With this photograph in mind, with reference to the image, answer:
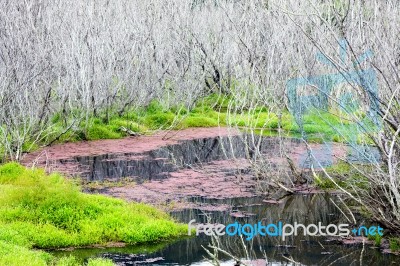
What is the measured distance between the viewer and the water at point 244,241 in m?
7.89

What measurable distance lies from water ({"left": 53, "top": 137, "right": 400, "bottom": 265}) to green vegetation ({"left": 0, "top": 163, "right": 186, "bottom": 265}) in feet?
0.81

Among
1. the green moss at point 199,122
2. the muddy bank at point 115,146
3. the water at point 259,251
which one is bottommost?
the water at point 259,251

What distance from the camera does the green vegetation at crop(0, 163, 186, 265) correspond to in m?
8.36

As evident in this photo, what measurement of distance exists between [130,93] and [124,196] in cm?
787

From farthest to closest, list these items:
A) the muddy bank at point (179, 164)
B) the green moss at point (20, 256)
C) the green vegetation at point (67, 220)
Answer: the muddy bank at point (179, 164)
the green vegetation at point (67, 220)
the green moss at point (20, 256)

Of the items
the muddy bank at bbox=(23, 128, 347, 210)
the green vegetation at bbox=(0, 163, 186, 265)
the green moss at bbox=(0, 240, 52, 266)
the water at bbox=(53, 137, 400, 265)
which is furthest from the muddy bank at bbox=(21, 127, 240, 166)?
the green moss at bbox=(0, 240, 52, 266)

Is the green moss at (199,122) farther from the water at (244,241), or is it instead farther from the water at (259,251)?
the water at (259,251)

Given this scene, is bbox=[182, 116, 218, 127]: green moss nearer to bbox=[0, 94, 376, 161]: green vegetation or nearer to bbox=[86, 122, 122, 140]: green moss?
bbox=[0, 94, 376, 161]: green vegetation

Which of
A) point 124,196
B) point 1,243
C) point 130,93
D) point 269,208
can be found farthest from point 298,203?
point 130,93

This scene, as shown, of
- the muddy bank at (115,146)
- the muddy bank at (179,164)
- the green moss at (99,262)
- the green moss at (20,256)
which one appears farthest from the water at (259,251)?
the muddy bank at (115,146)

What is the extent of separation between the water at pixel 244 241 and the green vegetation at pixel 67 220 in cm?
25

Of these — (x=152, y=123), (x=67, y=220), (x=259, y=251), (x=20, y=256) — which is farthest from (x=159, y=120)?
(x=20, y=256)

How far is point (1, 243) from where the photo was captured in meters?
7.42

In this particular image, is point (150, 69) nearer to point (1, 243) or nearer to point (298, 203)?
point (298, 203)
